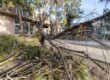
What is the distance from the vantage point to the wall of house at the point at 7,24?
25527mm

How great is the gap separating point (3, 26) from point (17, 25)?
2.08 m

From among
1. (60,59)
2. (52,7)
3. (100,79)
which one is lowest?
(100,79)

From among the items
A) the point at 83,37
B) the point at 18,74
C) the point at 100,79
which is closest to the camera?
the point at 18,74

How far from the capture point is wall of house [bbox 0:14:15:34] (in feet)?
83.7

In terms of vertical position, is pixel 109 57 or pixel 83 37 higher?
pixel 83 37

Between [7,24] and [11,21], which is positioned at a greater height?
[11,21]

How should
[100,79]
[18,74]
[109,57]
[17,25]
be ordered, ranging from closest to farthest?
[18,74] → [100,79] → [109,57] → [17,25]

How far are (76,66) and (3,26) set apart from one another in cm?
2058

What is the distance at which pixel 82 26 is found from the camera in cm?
554

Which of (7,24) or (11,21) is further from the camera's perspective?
(11,21)

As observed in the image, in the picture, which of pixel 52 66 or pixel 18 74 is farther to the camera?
pixel 52 66

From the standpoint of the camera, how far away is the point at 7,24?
26141 millimetres

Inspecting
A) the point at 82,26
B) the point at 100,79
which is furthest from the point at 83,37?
the point at 100,79

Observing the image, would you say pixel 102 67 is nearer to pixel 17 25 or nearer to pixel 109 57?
pixel 109 57
